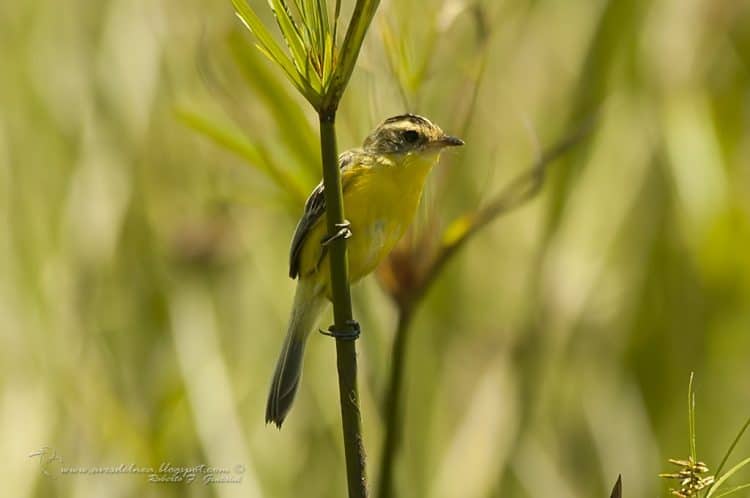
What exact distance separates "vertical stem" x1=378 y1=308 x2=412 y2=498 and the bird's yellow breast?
17 cm

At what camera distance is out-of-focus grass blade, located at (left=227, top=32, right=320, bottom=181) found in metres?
2.01

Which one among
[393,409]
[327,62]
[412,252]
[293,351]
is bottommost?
[393,409]

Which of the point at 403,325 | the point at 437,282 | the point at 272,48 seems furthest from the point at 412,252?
the point at 272,48

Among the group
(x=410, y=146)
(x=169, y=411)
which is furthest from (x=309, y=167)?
(x=169, y=411)

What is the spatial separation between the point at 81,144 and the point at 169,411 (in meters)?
0.73

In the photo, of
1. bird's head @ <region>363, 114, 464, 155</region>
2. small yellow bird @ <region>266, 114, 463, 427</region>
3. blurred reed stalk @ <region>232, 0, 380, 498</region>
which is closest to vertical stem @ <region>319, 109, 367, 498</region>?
blurred reed stalk @ <region>232, 0, 380, 498</region>

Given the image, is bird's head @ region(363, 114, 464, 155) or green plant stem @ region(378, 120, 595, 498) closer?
green plant stem @ region(378, 120, 595, 498)

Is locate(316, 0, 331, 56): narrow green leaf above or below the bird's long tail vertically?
above

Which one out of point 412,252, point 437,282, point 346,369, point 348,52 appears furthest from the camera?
point 437,282

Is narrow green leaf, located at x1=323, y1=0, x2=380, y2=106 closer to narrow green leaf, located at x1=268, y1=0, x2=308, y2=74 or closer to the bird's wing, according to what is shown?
narrow green leaf, located at x1=268, y1=0, x2=308, y2=74

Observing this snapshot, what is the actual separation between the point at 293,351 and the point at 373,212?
29 cm

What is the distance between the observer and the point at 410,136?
2.14 metres

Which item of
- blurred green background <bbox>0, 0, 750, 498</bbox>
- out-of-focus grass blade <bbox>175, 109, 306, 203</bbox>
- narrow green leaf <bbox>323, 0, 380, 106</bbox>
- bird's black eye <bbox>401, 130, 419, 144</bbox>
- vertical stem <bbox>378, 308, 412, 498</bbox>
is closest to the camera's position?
narrow green leaf <bbox>323, 0, 380, 106</bbox>

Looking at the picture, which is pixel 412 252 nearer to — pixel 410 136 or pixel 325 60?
pixel 410 136
